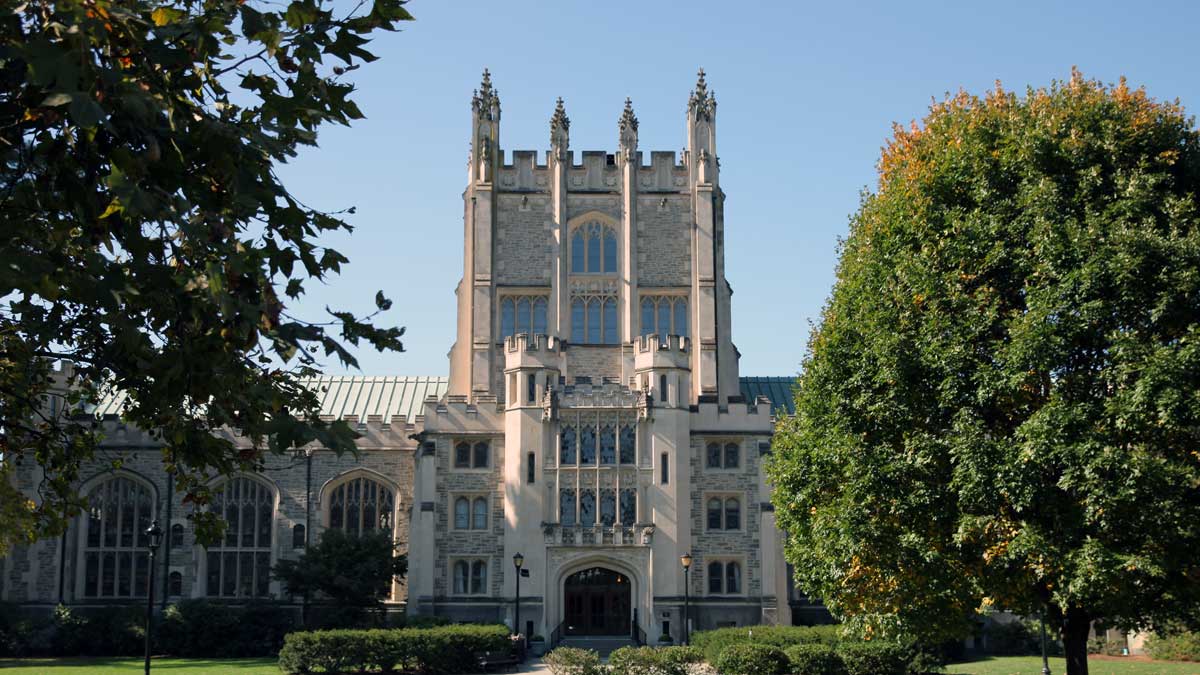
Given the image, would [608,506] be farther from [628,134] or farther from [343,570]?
[628,134]

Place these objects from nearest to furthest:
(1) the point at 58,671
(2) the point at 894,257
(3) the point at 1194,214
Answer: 1. (3) the point at 1194,214
2. (2) the point at 894,257
3. (1) the point at 58,671

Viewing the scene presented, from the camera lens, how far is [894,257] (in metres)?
22.6

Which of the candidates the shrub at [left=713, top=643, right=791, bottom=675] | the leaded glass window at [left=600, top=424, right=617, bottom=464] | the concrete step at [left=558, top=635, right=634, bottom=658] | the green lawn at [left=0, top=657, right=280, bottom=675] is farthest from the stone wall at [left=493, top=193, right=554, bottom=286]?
the shrub at [left=713, top=643, right=791, bottom=675]

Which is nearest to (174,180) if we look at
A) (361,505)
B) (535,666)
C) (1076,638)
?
(1076,638)

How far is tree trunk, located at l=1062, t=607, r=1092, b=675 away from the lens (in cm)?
2108

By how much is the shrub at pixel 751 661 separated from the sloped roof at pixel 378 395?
26.8 meters

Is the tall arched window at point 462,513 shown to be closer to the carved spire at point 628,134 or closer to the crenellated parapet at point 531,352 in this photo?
the crenellated parapet at point 531,352

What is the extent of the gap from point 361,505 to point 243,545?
465 cm

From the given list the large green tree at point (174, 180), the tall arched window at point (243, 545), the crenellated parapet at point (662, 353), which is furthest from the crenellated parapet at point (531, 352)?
the large green tree at point (174, 180)

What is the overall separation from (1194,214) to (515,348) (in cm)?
2794

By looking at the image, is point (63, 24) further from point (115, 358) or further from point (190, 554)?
point (190, 554)

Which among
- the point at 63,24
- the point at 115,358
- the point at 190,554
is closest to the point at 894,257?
the point at 115,358

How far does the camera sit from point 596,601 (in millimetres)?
44906

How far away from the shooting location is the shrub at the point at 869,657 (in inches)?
1233
